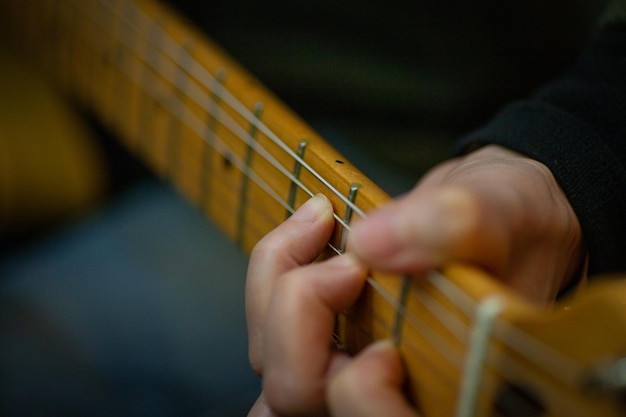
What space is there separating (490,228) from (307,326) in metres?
0.13

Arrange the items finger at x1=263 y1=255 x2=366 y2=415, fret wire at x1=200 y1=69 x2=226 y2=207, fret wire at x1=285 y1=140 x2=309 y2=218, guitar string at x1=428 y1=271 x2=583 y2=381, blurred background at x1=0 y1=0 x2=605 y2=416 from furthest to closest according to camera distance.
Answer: blurred background at x1=0 y1=0 x2=605 y2=416 < fret wire at x1=200 y1=69 x2=226 y2=207 < fret wire at x1=285 y1=140 x2=309 y2=218 < finger at x1=263 y1=255 x2=366 y2=415 < guitar string at x1=428 y1=271 x2=583 y2=381

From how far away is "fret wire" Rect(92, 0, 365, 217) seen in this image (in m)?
0.52

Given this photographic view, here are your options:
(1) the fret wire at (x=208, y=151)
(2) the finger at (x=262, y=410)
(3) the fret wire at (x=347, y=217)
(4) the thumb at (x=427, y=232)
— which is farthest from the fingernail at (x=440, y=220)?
(1) the fret wire at (x=208, y=151)

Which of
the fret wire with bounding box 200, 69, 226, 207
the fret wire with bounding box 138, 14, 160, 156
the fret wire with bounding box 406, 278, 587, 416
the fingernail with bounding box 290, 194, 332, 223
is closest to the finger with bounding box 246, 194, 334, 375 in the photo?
the fingernail with bounding box 290, 194, 332, 223

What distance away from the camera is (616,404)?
0.34m

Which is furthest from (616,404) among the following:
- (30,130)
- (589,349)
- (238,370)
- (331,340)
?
(30,130)

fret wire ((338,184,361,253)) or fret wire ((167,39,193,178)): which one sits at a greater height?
fret wire ((338,184,361,253))

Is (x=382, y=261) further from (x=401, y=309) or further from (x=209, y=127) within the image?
(x=209, y=127)

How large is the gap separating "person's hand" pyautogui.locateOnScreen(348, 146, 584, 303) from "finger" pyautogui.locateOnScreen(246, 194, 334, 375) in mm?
48

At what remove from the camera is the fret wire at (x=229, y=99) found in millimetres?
525

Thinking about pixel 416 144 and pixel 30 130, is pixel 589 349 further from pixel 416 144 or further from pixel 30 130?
pixel 30 130

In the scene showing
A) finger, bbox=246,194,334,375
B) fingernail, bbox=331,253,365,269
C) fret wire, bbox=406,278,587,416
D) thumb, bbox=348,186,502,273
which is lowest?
finger, bbox=246,194,334,375

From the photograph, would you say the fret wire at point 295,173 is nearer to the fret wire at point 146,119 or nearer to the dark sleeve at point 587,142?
the dark sleeve at point 587,142

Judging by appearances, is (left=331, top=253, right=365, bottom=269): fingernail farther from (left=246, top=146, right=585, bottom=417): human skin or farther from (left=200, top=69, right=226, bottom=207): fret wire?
(left=200, top=69, right=226, bottom=207): fret wire
